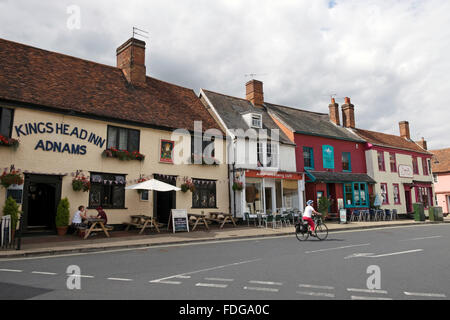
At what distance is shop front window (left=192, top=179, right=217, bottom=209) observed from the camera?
19.0 m

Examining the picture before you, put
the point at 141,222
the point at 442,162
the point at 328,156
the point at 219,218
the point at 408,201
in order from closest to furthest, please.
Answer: the point at 141,222 < the point at 219,218 < the point at 328,156 < the point at 408,201 < the point at 442,162

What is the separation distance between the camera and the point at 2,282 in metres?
6.36

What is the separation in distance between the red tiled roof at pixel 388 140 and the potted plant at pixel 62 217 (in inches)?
988

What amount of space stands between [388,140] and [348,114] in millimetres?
5718

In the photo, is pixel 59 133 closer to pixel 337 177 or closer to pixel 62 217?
pixel 62 217

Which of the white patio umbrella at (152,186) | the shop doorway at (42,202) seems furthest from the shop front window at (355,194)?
the shop doorway at (42,202)

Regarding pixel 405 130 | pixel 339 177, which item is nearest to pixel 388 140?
pixel 405 130

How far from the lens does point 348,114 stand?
Result: 31188 mm

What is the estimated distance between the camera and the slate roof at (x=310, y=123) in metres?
26.0

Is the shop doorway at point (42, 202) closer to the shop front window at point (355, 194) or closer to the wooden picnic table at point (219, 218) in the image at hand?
the wooden picnic table at point (219, 218)

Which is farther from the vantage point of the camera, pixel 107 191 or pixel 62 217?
pixel 107 191
